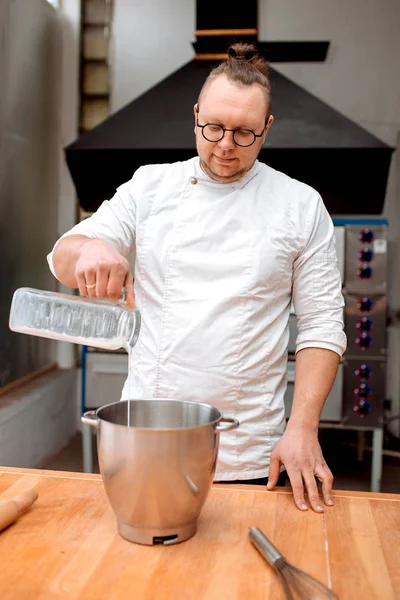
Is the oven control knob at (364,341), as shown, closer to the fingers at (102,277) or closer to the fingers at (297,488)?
the fingers at (297,488)

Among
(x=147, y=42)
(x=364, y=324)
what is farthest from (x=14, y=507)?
(x=147, y=42)

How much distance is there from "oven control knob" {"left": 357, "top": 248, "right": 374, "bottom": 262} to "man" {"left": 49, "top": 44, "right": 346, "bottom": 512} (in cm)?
158

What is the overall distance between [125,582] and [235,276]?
2.57ft

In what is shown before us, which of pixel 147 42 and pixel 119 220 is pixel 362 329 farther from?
pixel 147 42

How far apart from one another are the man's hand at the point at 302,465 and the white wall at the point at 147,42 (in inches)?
114

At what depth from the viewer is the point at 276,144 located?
2.86 m

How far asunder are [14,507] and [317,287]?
797 mm

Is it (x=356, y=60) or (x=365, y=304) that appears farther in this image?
(x=356, y=60)

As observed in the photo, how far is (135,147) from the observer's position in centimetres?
293

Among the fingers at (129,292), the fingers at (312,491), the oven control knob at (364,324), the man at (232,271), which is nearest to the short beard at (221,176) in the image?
the man at (232,271)

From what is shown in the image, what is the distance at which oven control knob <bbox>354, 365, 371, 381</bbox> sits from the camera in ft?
9.64

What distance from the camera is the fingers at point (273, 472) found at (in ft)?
3.37

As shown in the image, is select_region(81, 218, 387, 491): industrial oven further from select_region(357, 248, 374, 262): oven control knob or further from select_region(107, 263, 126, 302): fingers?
select_region(107, 263, 126, 302): fingers

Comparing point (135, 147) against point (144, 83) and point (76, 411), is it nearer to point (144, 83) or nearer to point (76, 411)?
point (144, 83)
